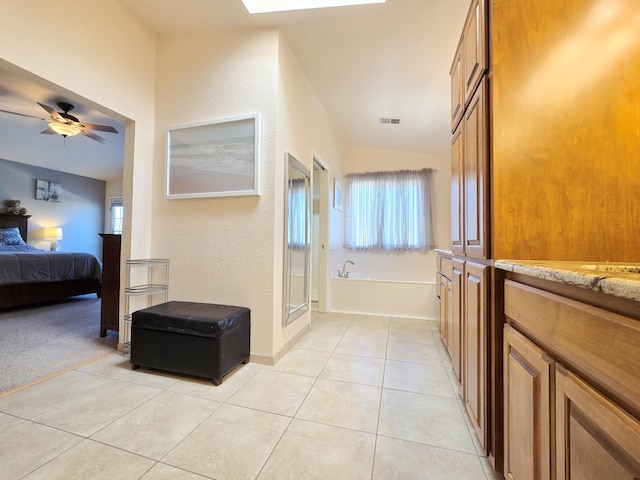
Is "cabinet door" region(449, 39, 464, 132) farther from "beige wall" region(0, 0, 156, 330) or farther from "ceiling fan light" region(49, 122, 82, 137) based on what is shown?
"ceiling fan light" region(49, 122, 82, 137)

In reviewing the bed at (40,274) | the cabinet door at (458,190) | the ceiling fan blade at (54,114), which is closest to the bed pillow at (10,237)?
the bed at (40,274)

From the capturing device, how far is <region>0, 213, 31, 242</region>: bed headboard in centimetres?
500

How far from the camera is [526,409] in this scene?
2.73 ft

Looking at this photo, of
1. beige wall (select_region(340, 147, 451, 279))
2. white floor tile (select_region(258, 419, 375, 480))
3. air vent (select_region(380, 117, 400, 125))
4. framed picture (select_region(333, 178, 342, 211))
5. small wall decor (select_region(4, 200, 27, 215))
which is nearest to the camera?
white floor tile (select_region(258, 419, 375, 480))

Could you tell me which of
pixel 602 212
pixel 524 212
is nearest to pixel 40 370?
pixel 524 212

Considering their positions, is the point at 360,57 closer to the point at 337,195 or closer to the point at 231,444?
the point at 337,195

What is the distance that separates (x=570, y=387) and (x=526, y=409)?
0.88 feet

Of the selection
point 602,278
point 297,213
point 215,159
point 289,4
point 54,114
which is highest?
point 289,4

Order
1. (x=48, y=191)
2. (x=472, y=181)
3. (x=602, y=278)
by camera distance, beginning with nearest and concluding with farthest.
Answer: (x=602, y=278) < (x=472, y=181) < (x=48, y=191)

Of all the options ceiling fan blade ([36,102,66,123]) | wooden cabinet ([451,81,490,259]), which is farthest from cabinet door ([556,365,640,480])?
ceiling fan blade ([36,102,66,123])

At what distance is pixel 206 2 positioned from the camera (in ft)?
6.66

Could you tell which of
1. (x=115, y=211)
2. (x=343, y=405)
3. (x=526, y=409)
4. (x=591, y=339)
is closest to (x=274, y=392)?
(x=343, y=405)

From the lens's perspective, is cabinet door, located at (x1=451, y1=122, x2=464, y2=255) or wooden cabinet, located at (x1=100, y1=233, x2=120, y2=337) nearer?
cabinet door, located at (x1=451, y1=122, x2=464, y2=255)

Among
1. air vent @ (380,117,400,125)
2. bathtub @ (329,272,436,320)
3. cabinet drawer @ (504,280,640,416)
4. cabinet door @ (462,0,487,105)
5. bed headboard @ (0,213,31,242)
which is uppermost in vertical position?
air vent @ (380,117,400,125)
